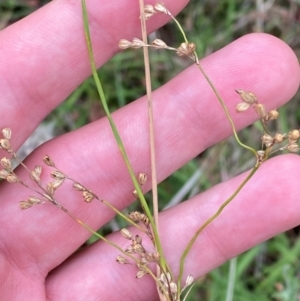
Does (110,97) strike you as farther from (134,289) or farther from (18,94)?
(134,289)

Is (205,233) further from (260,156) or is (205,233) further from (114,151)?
(260,156)

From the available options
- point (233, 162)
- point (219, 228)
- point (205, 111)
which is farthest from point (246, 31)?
point (219, 228)

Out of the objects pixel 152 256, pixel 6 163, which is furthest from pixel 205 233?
pixel 6 163

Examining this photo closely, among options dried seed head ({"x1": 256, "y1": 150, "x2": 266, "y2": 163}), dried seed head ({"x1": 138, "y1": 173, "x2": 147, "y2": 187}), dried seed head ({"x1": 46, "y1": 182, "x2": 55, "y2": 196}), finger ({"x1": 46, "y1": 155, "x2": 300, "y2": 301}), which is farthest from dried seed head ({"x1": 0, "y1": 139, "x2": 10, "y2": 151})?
dried seed head ({"x1": 256, "y1": 150, "x2": 266, "y2": 163})

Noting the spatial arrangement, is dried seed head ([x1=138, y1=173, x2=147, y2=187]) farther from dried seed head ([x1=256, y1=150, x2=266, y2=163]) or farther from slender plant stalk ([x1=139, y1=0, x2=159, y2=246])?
dried seed head ([x1=256, y1=150, x2=266, y2=163])

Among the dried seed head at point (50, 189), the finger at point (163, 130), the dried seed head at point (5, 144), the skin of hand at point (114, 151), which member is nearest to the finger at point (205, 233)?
the skin of hand at point (114, 151)

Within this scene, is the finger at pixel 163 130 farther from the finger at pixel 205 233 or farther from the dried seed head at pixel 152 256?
the dried seed head at pixel 152 256
